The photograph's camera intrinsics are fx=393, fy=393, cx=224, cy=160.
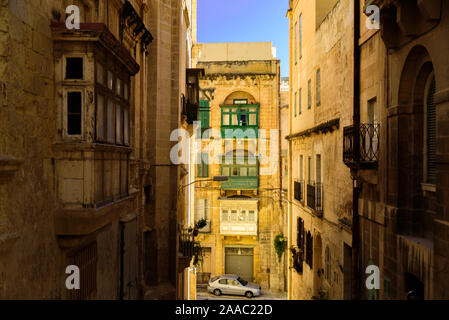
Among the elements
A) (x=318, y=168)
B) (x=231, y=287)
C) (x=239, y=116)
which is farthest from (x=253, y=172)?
(x=318, y=168)

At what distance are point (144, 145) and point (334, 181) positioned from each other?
19.8 feet

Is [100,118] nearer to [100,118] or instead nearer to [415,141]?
[100,118]

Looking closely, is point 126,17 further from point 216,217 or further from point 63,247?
point 216,217

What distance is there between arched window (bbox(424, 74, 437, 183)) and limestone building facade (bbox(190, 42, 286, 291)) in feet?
70.7

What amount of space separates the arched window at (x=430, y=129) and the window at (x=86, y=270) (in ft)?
20.3

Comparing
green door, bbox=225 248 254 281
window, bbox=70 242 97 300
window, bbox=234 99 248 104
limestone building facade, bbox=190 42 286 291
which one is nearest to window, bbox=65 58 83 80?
window, bbox=70 242 97 300

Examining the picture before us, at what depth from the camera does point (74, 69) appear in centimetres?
578

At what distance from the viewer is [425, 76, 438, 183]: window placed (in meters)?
6.94

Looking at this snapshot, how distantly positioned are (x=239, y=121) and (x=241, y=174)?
12.9 ft

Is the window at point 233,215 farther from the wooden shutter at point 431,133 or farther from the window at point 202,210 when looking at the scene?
the wooden shutter at point 431,133

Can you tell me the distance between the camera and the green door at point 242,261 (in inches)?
1144

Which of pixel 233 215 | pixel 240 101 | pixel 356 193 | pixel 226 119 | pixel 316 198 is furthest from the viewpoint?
pixel 240 101
